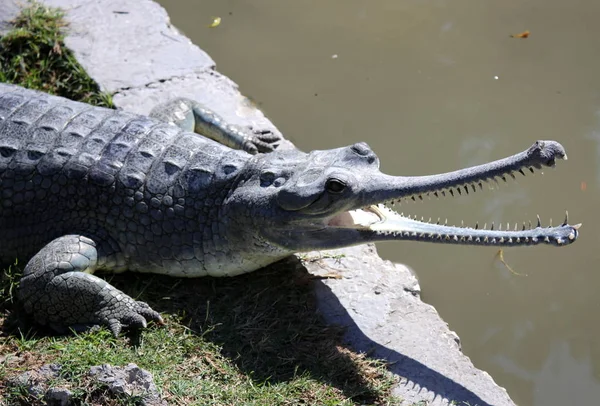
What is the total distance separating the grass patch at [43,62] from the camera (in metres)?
6.99

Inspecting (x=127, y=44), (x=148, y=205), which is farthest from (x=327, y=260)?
(x=127, y=44)

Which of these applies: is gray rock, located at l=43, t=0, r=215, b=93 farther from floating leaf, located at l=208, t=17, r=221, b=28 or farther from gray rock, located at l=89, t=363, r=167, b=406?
gray rock, located at l=89, t=363, r=167, b=406

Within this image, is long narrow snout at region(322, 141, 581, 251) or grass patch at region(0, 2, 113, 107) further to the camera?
grass patch at region(0, 2, 113, 107)

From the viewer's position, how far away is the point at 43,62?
→ 23.4 ft

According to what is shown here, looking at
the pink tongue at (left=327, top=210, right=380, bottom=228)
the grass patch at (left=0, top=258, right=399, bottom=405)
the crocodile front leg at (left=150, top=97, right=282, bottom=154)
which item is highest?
the pink tongue at (left=327, top=210, right=380, bottom=228)

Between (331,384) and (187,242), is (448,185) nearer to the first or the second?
(331,384)

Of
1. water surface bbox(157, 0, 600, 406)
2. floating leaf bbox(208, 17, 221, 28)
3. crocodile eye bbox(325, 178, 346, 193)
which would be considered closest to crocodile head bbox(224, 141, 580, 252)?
crocodile eye bbox(325, 178, 346, 193)

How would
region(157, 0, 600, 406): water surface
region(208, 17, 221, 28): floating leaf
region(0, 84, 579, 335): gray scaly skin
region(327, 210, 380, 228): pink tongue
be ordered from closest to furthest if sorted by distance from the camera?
region(0, 84, 579, 335): gray scaly skin, region(327, 210, 380, 228): pink tongue, region(157, 0, 600, 406): water surface, region(208, 17, 221, 28): floating leaf

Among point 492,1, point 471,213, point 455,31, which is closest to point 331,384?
point 471,213

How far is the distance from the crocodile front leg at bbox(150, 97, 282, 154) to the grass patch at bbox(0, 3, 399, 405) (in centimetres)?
131

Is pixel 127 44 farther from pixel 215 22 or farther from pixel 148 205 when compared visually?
pixel 148 205

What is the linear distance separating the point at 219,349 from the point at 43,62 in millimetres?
3576

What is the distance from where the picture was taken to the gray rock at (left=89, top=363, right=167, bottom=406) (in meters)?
4.31

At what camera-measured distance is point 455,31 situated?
8.31 meters
